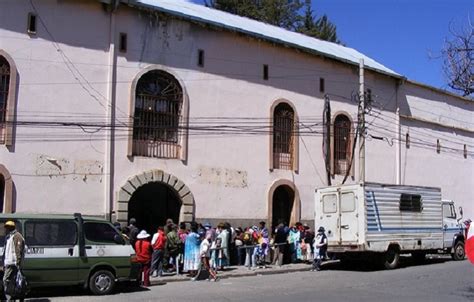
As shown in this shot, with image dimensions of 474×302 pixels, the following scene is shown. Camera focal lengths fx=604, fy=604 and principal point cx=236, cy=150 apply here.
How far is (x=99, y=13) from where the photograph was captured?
64.8ft

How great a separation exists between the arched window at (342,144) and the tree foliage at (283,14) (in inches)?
710

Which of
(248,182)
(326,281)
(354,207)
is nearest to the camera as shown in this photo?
(326,281)

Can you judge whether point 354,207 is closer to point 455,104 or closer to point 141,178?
point 141,178

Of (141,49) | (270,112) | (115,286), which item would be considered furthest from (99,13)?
(115,286)

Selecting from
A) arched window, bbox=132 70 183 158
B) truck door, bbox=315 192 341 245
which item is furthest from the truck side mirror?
truck door, bbox=315 192 341 245

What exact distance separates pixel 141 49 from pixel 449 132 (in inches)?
789

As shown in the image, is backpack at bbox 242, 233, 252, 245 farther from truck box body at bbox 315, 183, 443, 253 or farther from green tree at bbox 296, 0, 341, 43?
green tree at bbox 296, 0, 341, 43

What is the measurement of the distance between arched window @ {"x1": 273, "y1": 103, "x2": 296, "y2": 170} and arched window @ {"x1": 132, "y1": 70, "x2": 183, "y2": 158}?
15.7ft

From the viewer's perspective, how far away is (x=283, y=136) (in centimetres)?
2494

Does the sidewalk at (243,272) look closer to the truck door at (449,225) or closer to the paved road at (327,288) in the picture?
the paved road at (327,288)

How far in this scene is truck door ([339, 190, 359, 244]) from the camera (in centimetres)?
1930

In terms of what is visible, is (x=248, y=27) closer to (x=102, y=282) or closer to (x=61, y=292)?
(x=102, y=282)

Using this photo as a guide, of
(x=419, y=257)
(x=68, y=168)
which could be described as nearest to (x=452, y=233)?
(x=419, y=257)

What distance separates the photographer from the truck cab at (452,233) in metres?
22.6
